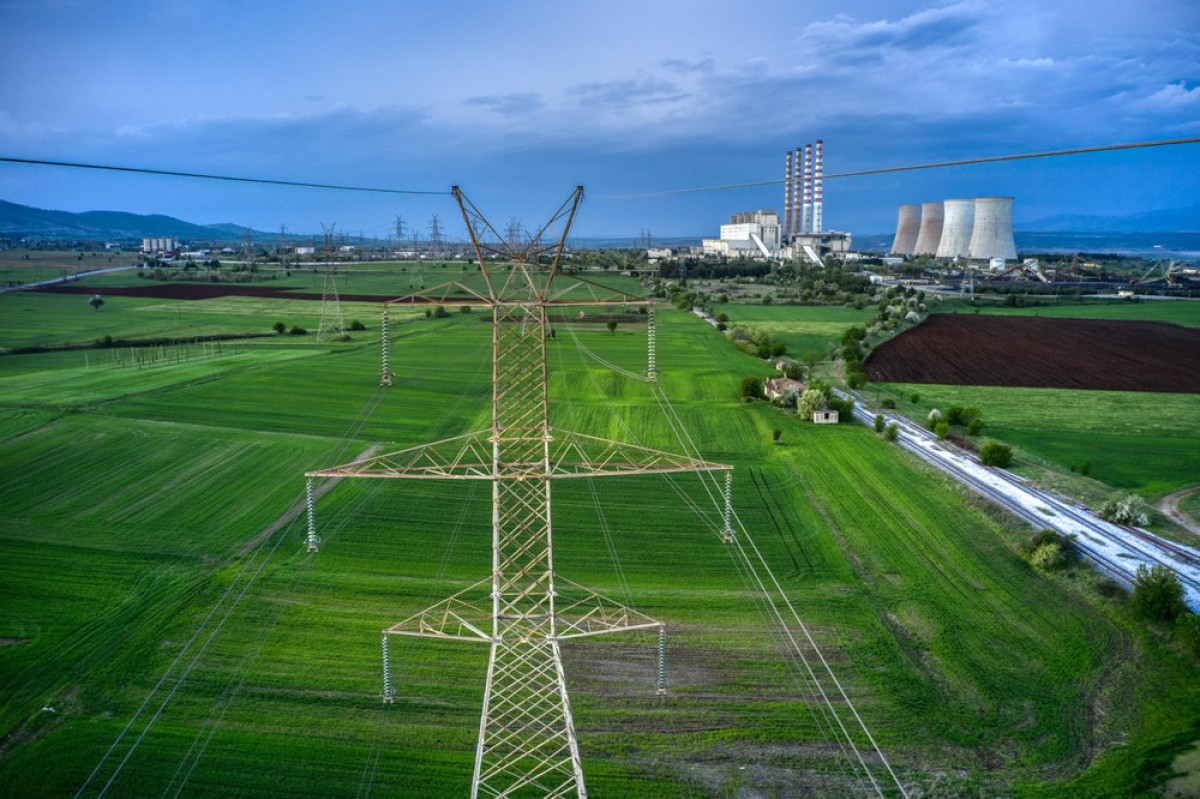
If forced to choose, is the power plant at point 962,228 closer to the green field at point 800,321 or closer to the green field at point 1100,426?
the green field at point 800,321

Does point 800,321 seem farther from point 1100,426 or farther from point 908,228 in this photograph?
point 908,228

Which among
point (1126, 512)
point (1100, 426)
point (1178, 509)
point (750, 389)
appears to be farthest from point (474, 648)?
point (1100, 426)

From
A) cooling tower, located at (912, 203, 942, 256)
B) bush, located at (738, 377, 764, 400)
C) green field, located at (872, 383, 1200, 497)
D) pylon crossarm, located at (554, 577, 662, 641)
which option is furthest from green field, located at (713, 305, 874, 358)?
cooling tower, located at (912, 203, 942, 256)

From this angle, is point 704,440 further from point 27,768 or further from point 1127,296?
point 1127,296

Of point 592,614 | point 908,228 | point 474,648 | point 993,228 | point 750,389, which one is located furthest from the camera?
point 908,228

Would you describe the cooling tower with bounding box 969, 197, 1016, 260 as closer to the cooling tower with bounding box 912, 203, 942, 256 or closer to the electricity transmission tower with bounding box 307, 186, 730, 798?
the cooling tower with bounding box 912, 203, 942, 256
